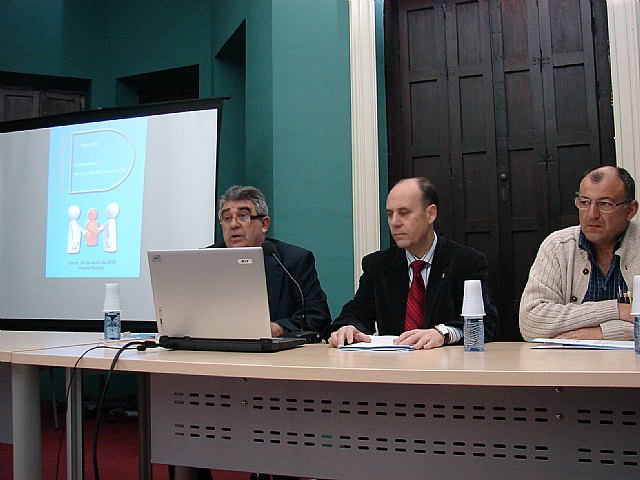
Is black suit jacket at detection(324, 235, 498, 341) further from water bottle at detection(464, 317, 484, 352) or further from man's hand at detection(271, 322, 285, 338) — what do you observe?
water bottle at detection(464, 317, 484, 352)

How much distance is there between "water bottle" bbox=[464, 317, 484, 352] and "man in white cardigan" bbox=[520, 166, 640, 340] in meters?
0.46

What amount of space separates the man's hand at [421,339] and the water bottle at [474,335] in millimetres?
101

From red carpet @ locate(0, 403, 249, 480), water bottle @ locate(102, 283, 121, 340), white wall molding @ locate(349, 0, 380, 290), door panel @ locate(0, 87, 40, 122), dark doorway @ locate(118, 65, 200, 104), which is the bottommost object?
red carpet @ locate(0, 403, 249, 480)

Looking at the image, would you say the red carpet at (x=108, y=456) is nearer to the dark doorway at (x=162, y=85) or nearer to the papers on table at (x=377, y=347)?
the papers on table at (x=377, y=347)

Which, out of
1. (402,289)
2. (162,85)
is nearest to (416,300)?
(402,289)

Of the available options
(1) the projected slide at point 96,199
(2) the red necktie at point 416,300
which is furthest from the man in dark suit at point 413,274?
(1) the projected slide at point 96,199

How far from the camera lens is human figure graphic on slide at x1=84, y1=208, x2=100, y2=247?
3.14 meters

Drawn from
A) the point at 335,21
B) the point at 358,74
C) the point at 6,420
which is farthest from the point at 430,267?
the point at 335,21

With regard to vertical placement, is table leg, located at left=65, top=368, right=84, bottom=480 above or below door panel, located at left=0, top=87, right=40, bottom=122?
below

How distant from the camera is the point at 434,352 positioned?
5.12 feet

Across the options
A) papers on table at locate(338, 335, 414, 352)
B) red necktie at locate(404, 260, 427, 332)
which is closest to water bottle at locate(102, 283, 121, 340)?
papers on table at locate(338, 335, 414, 352)

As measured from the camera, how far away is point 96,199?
10.4 ft

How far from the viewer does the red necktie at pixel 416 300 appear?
2.14 metres

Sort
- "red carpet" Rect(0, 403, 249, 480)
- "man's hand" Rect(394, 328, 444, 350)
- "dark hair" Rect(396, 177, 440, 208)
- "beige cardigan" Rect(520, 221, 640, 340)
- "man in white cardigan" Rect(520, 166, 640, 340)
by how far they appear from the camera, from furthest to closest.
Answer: "red carpet" Rect(0, 403, 249, 480) → "dark hair" Rect(396, 177, 440, 208) → "man in white cardigan" Rect(520, 166, 640, 340) → "beige cardigan" Rect(520, 221, 640, 340) → "man's hand" Rect(394, 328, 444, 350)
